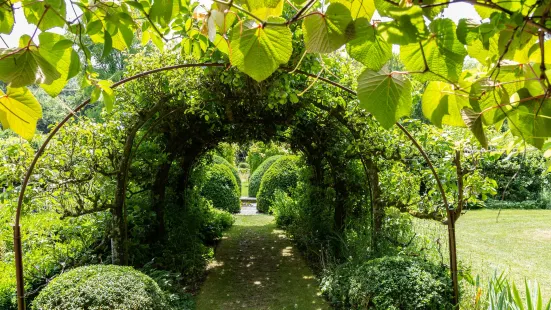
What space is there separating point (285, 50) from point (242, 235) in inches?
351

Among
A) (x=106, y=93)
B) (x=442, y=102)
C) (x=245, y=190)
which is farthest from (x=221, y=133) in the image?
(x=245, y=190)

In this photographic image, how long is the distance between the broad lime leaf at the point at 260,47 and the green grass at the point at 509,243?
4907 mm

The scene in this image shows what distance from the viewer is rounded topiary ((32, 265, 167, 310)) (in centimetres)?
317

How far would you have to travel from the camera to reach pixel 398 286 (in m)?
3.61

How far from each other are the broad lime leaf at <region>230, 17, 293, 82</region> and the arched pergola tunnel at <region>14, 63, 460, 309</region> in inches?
75.2

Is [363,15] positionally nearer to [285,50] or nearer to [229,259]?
[285,50]

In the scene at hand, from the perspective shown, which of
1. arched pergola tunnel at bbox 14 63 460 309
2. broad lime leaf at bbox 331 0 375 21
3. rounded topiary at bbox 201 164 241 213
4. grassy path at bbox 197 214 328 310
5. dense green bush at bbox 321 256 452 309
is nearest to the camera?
broad lime leaf at bbox 331 0 375 21

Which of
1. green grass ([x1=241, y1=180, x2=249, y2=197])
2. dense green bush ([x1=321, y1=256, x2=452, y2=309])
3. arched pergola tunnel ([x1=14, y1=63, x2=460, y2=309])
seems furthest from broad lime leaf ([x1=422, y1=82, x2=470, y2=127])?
green grass ([x1=241, y1=180, x2=249, y2=197])

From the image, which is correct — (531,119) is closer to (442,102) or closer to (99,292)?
(442,102)

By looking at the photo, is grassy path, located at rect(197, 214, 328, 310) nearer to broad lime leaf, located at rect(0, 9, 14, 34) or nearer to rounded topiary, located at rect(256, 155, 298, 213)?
rounded topiary, located at rect(256, 155, 298, 213)

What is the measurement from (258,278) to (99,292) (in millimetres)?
3057

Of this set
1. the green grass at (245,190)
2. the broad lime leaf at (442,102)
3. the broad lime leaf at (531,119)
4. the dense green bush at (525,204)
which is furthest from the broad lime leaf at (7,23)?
the green grass at (245,190)

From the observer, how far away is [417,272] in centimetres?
369

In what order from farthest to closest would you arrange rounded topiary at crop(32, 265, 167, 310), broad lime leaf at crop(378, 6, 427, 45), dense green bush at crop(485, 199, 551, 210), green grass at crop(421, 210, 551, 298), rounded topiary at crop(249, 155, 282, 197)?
1. rounded topiary at crop(249, 155, 282, 197)
2. dense green bush at crop(485, 199, 551, 210)
3. green grass at crop(421, 210, 551, 298)
4. rounded topiary at crop(32, 265, 167, 310)
5. broad lime leaf at crop(378, 6, 427, 45)
